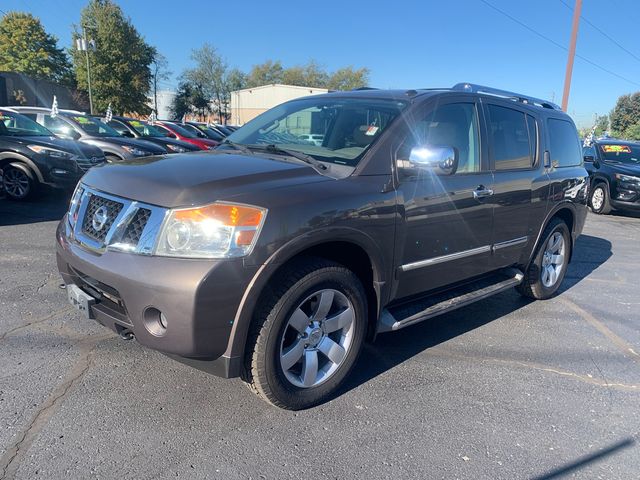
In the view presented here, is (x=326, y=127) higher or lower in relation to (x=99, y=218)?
higher

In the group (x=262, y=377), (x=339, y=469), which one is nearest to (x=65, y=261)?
(x=262, y=377)

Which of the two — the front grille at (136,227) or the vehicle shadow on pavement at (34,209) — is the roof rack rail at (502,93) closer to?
the front grille at (136,227)

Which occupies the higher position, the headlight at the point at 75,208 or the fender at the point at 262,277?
the headlight at the point at 75,208

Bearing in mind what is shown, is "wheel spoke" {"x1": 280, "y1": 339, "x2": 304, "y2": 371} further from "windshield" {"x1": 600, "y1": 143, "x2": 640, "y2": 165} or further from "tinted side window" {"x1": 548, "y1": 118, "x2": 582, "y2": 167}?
"windshield" {"x1": 600, "y1": 143, "x2": 640, "y2": 165}

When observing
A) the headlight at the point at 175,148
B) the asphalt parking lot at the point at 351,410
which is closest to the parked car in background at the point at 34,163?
the headlight at the point at 175,148

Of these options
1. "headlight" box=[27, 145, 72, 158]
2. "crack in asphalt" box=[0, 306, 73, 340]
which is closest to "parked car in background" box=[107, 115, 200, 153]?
"headlight" box=[27, 145, 72, 158]

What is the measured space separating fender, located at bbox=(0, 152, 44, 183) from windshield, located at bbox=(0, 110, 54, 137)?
0.55m

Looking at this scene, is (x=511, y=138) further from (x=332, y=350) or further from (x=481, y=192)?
(x=332, y=350)

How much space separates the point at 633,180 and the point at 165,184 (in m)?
11.8

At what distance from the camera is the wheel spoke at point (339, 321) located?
2.96m

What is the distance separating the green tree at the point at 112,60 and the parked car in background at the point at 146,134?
33.2 m

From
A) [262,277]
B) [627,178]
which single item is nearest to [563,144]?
[262,277]

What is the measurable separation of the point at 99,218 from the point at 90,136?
8.47 meters

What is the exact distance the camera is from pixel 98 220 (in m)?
2.82
